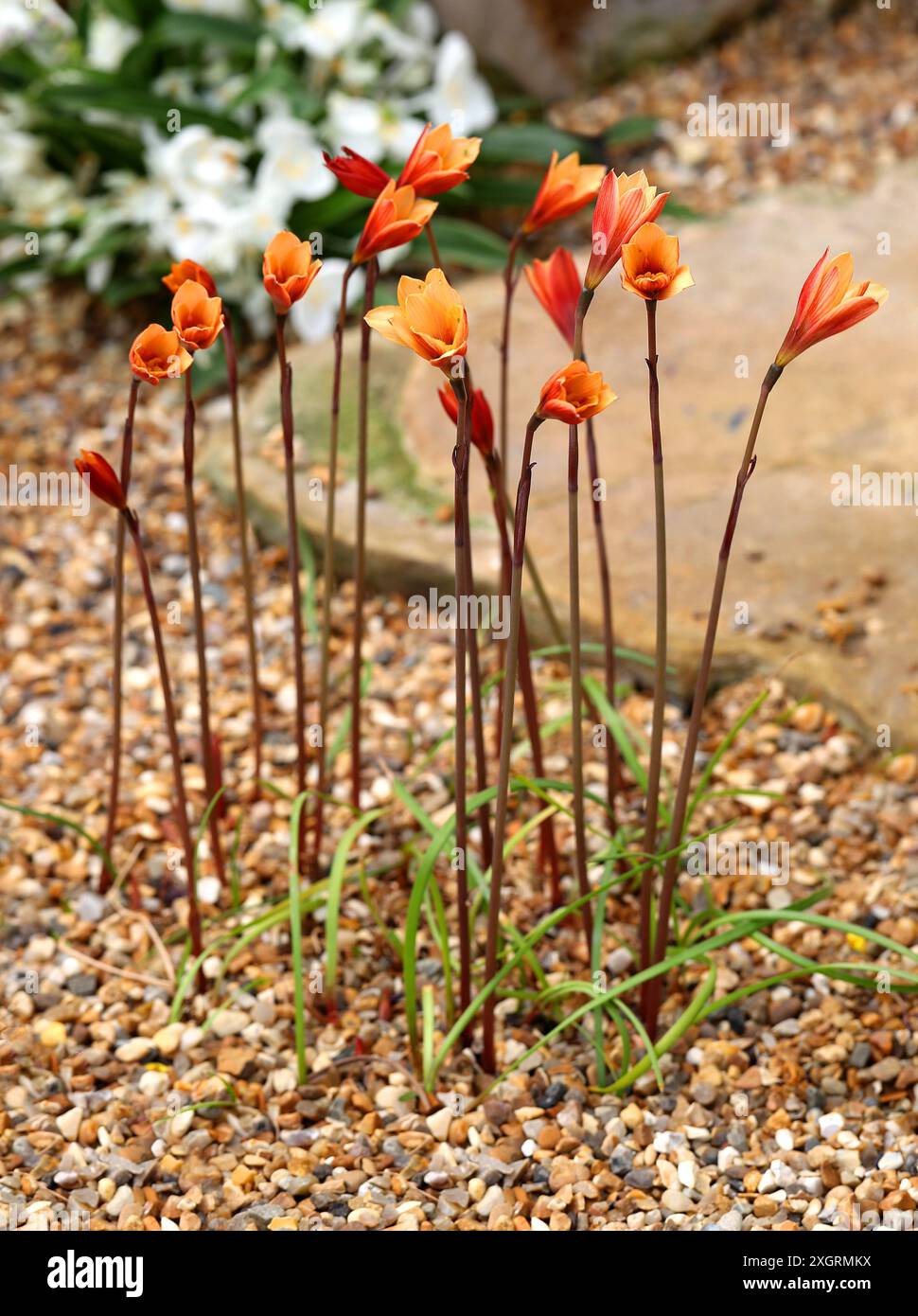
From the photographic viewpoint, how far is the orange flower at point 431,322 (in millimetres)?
1491

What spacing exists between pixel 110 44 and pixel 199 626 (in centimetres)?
248

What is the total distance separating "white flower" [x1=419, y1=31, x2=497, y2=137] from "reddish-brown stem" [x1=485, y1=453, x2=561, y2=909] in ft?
6.79

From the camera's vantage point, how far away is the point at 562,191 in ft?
6.41

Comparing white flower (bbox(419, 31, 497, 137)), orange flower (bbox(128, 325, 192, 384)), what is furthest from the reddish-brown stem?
white flower (bbox(419, 31, 497, 137))

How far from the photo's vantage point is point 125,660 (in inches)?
119

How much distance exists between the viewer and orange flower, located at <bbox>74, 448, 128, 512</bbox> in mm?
1778

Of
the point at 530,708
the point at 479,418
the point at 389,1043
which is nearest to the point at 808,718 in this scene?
the point at 530,708

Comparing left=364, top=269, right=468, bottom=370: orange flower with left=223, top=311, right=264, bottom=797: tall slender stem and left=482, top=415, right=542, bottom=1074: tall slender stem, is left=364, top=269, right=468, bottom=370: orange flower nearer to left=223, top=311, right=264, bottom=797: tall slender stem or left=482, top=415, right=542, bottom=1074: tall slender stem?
left=482, top=415, right=542, bottom=1074: tall slender stem

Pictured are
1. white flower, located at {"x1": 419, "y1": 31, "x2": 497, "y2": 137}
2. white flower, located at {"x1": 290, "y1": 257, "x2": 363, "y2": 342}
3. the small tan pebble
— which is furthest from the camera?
white flower, located at {"x1": 419, "y1": 31, "x2": 497, "y2": 137}

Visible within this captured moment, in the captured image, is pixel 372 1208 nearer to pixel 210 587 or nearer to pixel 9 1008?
pixel 9 1008

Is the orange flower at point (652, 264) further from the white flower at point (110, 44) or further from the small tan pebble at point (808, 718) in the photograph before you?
the white flower at point (110, 44)

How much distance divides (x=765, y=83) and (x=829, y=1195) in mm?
3894

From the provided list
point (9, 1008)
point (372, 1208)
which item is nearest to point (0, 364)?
point (9, 1008)

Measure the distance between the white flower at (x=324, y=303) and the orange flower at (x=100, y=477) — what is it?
1.73 meters
